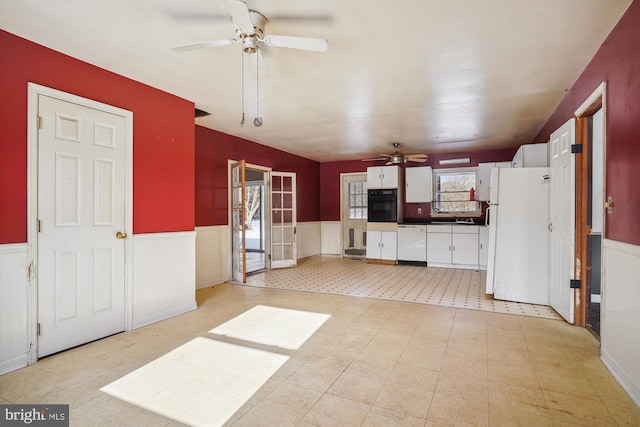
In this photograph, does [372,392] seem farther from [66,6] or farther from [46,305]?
[66,6]

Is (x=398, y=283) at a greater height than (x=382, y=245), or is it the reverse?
(x=382, y=245)

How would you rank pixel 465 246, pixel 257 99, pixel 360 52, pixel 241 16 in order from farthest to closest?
1. pixel 465 246
2. pixel 257 99
3. pixel 360 52
4. pixel 241 16

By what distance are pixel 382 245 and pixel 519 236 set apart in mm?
3337

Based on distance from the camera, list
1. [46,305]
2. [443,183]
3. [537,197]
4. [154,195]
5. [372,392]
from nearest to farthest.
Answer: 1. [372,392]
2. [46,305]
3. [154,195]
4. [537,197]
5. [443,183]

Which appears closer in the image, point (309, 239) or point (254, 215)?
point (309, 239)

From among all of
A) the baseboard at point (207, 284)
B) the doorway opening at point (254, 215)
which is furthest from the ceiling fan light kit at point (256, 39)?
the doorway opening at point (254, 215)

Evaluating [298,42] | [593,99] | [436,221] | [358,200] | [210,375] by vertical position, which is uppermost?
[298,42]

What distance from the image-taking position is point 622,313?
2.10 metres

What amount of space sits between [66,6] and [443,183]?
701cm

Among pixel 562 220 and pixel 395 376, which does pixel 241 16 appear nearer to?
pixel 395 376

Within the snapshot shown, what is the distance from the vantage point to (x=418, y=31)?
7.94 feet

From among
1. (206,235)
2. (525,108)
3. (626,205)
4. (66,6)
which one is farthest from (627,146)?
(206,235)

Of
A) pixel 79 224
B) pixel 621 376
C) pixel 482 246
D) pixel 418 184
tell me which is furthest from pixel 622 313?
pixel 418 184

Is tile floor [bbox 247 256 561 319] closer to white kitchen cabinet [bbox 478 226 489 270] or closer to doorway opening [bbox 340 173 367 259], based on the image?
white kitchen cabinet [bbox 478 226 489 270]
